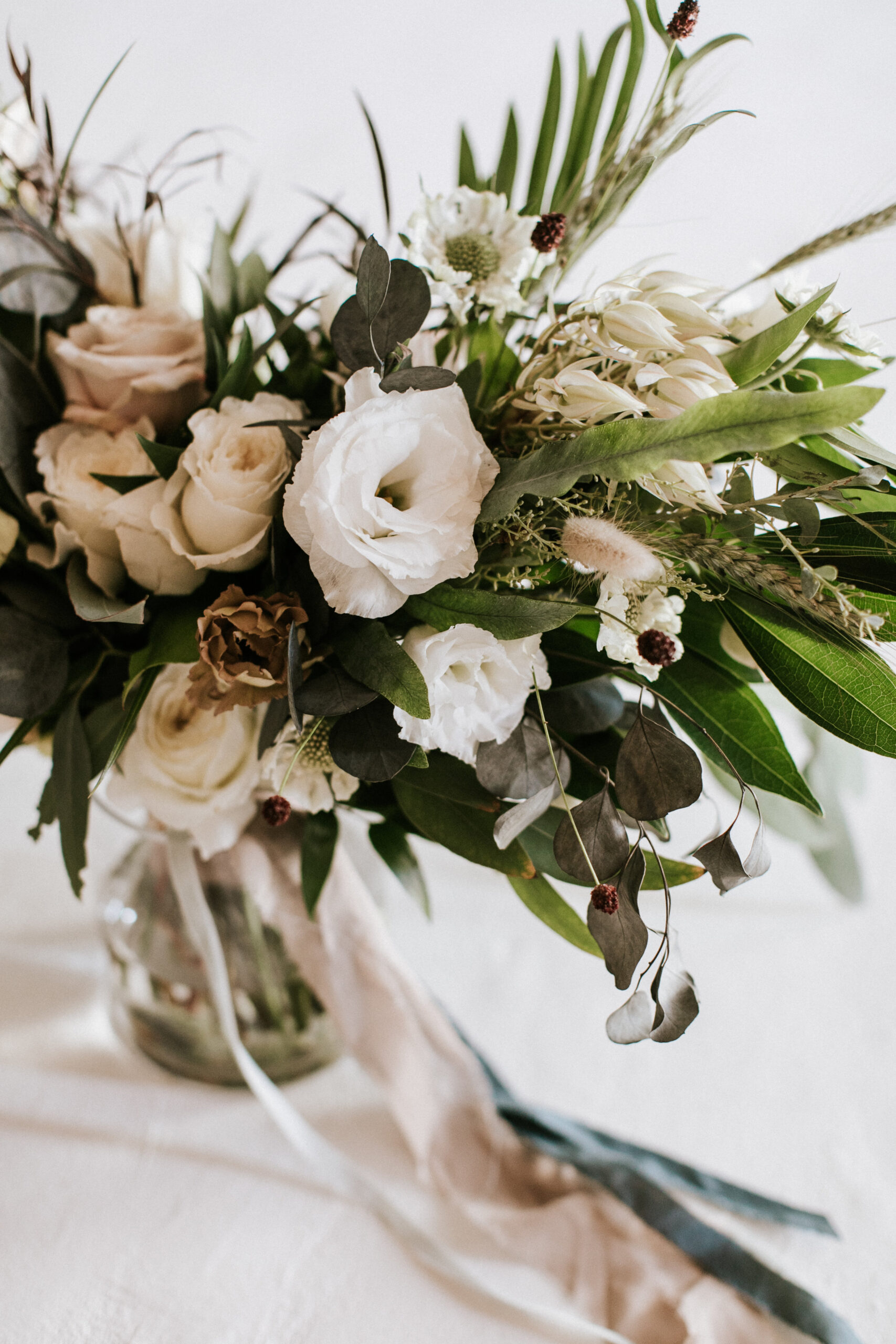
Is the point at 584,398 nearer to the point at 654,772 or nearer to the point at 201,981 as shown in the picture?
the point at 654,772

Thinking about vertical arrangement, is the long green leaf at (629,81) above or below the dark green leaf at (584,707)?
above

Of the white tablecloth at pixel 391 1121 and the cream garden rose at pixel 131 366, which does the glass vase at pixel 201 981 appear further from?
the cream garden rose at pixel 131 366

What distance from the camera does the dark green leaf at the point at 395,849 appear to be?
0.52 m

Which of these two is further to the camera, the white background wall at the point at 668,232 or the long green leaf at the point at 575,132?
the white background wall at the point at 668,232

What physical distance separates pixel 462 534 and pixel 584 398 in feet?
0.23

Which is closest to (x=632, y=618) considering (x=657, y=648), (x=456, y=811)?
(x=657, y=648)

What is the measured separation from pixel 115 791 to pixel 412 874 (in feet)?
0.59

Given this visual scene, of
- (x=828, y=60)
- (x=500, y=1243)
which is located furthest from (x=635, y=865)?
(x=828, y=60)

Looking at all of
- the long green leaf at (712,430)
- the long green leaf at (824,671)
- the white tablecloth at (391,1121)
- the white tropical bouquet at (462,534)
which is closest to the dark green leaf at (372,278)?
the white tropical bouquet at (462,534)

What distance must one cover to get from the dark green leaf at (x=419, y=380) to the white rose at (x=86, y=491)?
16 cm

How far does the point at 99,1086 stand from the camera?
653mm

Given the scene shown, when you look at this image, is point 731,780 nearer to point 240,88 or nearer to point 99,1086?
point 99,1086

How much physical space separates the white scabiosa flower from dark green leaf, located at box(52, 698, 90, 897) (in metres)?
0.28

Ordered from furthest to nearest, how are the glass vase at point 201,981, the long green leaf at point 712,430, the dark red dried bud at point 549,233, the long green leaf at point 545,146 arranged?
the glass vase at point 201,981, the long green leaf at point 545,146, the dark red dried bud at point 549,233, the long green leaf at point 712,430
